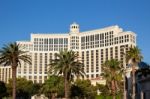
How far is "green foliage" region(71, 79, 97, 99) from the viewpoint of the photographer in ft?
482

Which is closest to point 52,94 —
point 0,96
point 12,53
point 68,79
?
point 0,96

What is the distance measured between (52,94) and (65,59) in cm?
5682

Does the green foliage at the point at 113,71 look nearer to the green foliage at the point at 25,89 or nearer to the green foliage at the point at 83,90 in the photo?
the green foliage at the point at 83,90

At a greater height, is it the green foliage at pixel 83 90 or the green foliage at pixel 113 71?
the green foliage at pixel 113 71

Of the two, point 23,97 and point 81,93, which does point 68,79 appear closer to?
point 81,93

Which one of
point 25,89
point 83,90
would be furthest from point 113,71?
point 25,89

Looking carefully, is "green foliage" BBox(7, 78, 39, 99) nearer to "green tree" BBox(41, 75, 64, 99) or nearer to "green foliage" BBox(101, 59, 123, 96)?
"green tree" BBox(41, 75, 64, 99)

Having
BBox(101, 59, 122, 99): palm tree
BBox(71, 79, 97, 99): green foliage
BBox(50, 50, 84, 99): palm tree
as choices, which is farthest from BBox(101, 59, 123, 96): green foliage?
BBox(71, 79, 97, 99): green foliage

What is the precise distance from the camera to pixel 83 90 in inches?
6275

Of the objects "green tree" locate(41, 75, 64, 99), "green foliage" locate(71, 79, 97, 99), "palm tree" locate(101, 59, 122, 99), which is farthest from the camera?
"green foliage" locate(71, 79, 97, 99)

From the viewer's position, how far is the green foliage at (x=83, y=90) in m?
147

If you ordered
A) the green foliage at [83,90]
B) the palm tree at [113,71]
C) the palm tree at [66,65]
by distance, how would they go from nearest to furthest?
the palm tree at [66,65] < the palm tree at [113,71] < the green foliage at [83,90]

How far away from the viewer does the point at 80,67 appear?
93.9 metres

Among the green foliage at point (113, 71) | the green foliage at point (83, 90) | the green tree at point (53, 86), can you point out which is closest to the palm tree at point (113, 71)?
the green foliage at point (113, 71)
